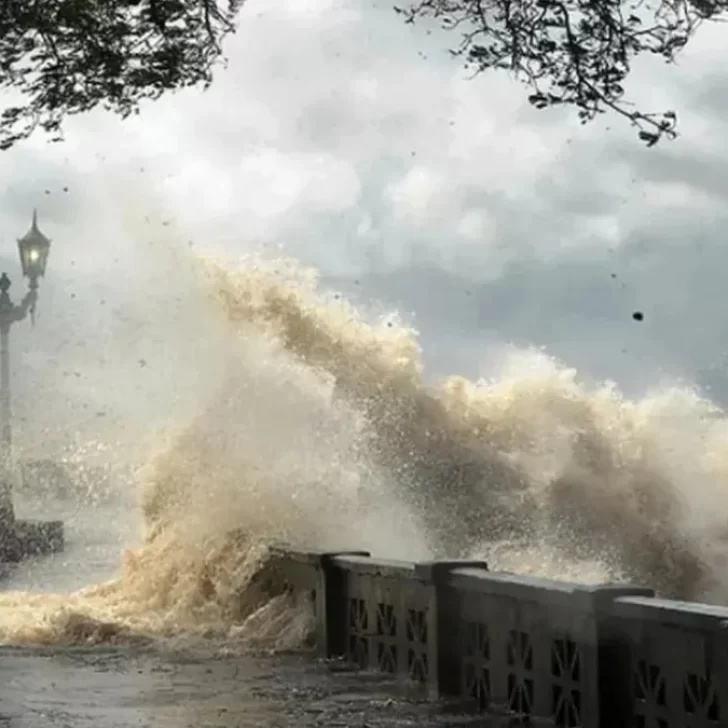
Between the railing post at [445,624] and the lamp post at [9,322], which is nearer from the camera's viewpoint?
the railing post at [445,624]

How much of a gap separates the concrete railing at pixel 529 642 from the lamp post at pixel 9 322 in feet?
27.7

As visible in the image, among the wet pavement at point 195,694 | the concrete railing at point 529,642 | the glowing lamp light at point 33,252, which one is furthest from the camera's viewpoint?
the glowing lamp light at point 33,252

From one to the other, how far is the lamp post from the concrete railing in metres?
8.45

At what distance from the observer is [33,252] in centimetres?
2041

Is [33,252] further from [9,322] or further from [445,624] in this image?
[445,624]

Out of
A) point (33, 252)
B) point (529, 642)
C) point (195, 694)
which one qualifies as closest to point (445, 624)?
point (529, 642)

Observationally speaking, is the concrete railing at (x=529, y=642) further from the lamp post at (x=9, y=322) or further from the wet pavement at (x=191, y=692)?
the lamp post at (x=9, y=322)

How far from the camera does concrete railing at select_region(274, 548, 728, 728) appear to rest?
8.07m

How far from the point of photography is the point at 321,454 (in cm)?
1980

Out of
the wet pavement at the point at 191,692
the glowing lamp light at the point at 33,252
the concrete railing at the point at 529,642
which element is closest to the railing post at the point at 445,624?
the concrete railing at the point at 529,642

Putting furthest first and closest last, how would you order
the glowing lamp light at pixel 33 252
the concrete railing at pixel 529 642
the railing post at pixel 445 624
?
the glowing lamp light at pixel 33 252, the railing post at pixel 445 624, the concrete railing at pixel 529 642

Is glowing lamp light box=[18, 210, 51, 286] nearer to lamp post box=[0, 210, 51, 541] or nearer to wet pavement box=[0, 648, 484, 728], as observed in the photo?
lamp post box=[0, 210, 51, 541]

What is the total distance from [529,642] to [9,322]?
15.8 meters

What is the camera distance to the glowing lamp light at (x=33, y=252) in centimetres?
2041
